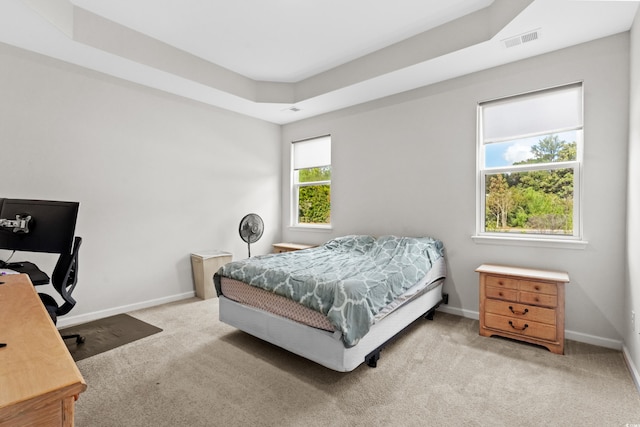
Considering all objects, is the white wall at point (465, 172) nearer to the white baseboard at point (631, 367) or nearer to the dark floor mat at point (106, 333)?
the white baseboard at point (631, 367)

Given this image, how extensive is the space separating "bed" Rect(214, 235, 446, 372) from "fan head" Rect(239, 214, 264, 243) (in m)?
1.05

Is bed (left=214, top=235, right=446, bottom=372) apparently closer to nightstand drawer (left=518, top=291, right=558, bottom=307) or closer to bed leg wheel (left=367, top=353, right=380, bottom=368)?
bed leg wheel (left=367, top=353, right=380, bottom=368)

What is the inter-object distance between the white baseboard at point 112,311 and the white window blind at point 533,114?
13.6ft

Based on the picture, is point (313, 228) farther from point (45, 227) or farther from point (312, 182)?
point (45, 227)

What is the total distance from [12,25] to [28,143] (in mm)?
983

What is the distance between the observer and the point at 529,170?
315cm

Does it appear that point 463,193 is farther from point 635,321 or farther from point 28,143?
point 28,143

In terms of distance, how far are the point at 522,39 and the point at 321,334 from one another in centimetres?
297

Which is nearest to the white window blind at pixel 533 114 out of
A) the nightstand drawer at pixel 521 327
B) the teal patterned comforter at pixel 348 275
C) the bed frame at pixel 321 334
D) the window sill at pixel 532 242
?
the window sill at pixel 532 242

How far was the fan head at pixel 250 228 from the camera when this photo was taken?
164 inches

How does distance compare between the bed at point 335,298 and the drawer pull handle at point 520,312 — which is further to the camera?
the drawer pull handle at point 520,312

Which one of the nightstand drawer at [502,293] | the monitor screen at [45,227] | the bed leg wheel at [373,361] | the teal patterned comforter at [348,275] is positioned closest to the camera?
the monitor screen at [45,227]

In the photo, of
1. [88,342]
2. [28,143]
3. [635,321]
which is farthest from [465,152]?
[28,143]

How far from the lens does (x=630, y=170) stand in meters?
2.50
